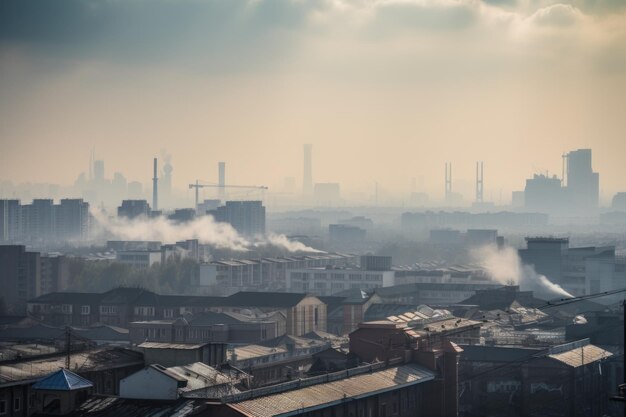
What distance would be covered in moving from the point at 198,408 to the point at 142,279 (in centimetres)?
4927

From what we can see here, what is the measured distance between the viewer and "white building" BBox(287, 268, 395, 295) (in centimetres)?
6181

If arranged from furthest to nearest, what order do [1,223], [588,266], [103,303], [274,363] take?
[1,223], [588,266], [103,303], [274,363]

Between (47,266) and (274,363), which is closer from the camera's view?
(274,363)

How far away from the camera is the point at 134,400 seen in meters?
21.1

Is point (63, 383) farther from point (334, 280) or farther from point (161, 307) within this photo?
point (334, 280)

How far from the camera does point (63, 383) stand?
2066 centimetres

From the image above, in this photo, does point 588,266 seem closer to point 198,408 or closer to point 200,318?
point 200,318

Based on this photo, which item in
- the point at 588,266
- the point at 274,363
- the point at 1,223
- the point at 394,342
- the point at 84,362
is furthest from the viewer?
the point at 1,223

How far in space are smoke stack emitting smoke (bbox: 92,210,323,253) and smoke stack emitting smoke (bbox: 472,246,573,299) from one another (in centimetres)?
1899

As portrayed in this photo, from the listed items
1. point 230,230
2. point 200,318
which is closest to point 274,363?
point 200,318

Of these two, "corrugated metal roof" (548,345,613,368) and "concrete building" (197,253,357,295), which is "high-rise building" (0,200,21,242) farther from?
"corrugated metal roof" (548,345,613,368)

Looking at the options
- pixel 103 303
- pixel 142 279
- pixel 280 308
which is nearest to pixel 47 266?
pixel 142 279

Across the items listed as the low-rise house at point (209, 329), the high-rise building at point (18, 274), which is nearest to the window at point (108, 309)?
the low-rise house at point (209, 329)

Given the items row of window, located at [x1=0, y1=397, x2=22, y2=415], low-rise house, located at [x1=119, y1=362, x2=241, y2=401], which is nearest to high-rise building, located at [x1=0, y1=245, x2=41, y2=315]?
row of window, located at [x1=0, y1=397, x2=22, y2=415]
